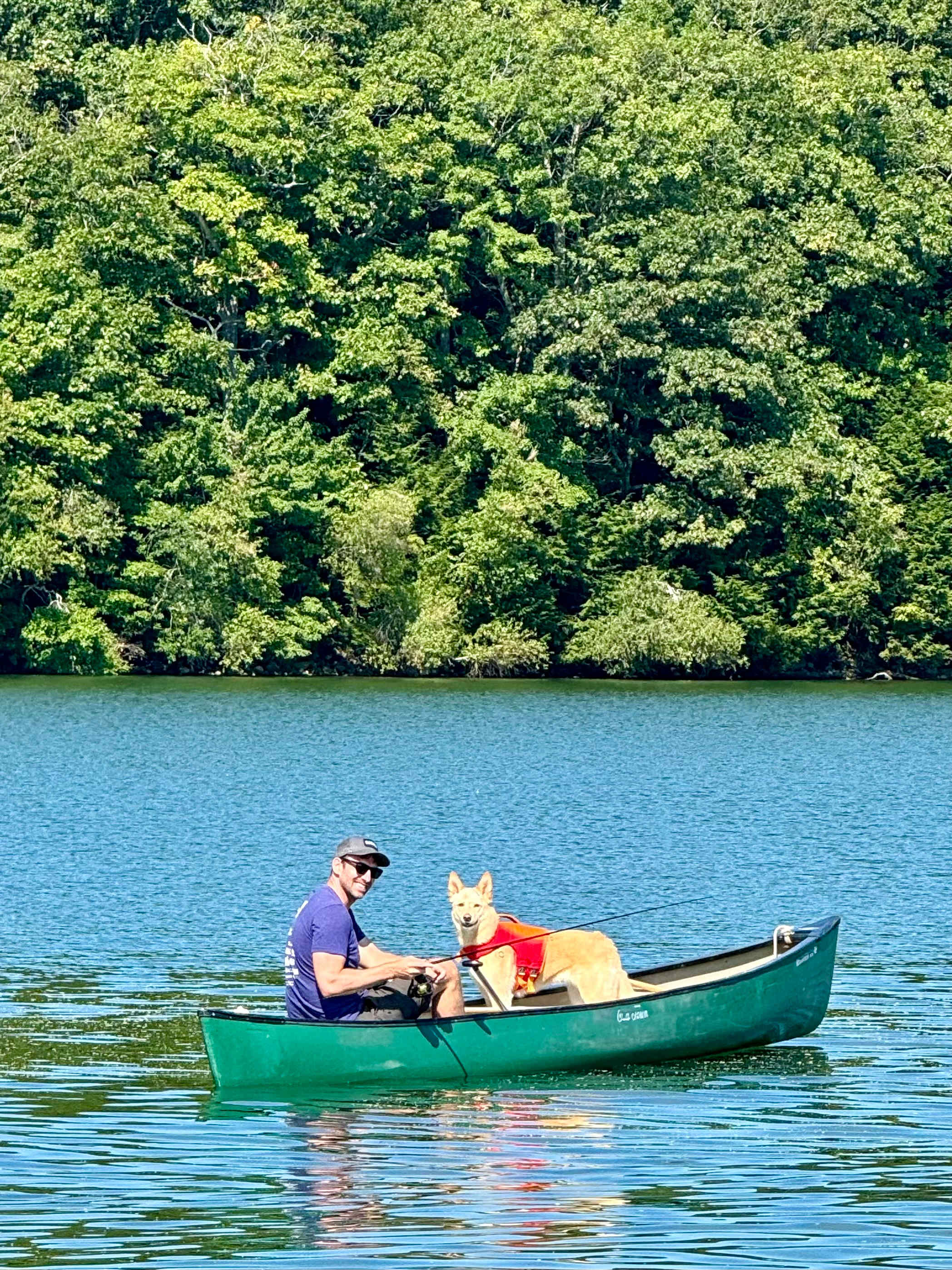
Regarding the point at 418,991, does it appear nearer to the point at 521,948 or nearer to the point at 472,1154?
the point at 521,948

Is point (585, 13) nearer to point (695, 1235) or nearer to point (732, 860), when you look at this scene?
point (732, 860)

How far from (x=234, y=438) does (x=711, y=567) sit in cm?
1375

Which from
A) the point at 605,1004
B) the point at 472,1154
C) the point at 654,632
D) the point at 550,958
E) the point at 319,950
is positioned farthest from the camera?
the point at 654,632

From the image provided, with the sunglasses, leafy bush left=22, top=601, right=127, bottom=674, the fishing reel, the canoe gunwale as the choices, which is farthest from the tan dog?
leafy bush left=22, top=601, right=127, bottom=674

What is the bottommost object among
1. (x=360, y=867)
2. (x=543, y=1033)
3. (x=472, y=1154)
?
(x=472, y=1154)

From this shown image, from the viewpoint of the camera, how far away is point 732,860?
100.0ft

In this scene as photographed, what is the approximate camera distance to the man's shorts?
1683 cm

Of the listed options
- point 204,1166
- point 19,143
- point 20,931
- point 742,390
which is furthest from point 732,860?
point 19,143

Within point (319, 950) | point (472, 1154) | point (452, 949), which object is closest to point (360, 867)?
point (319, 950)

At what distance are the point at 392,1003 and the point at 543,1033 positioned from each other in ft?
3.36

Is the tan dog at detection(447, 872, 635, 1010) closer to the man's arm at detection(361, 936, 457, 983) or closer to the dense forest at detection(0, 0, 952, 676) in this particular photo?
the man's arm at detection(361, 936, 457, 983)

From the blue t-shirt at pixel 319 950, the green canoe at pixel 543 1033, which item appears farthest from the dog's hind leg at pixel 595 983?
the blue t-shirt at pixel 319 950

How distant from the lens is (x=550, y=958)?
17609mm

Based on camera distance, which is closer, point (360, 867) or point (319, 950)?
point (360, 867)
